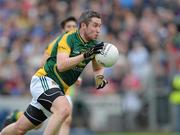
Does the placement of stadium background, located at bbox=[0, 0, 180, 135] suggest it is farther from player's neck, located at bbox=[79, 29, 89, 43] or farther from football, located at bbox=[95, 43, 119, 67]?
football, located at bbox=[95, 43, 119, 67]

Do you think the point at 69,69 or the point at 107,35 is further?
the point at 107,35

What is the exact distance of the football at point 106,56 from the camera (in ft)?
34.2

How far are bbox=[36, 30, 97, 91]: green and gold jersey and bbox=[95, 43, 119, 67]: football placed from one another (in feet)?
0.87

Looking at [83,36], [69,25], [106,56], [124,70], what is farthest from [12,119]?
[124,70]

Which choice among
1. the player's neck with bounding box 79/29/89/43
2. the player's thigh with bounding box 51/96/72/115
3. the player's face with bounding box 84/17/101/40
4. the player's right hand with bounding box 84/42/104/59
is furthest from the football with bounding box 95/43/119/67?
the player's thigh with bounding box 51/96/72/115

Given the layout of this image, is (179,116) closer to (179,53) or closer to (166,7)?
(179,53)

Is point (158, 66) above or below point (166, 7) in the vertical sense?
below

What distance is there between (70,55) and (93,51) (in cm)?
44

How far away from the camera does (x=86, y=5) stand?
22.5m

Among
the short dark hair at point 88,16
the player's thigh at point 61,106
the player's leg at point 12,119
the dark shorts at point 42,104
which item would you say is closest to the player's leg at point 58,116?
the player's thigh at point 61,106

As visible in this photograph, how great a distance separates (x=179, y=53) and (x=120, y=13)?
3183 millimetres

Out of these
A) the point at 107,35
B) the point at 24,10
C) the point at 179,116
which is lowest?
the point at 179,116

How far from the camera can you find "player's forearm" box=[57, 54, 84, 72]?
1027 cm

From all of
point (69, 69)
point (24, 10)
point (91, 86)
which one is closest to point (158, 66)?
point (91, 86)
